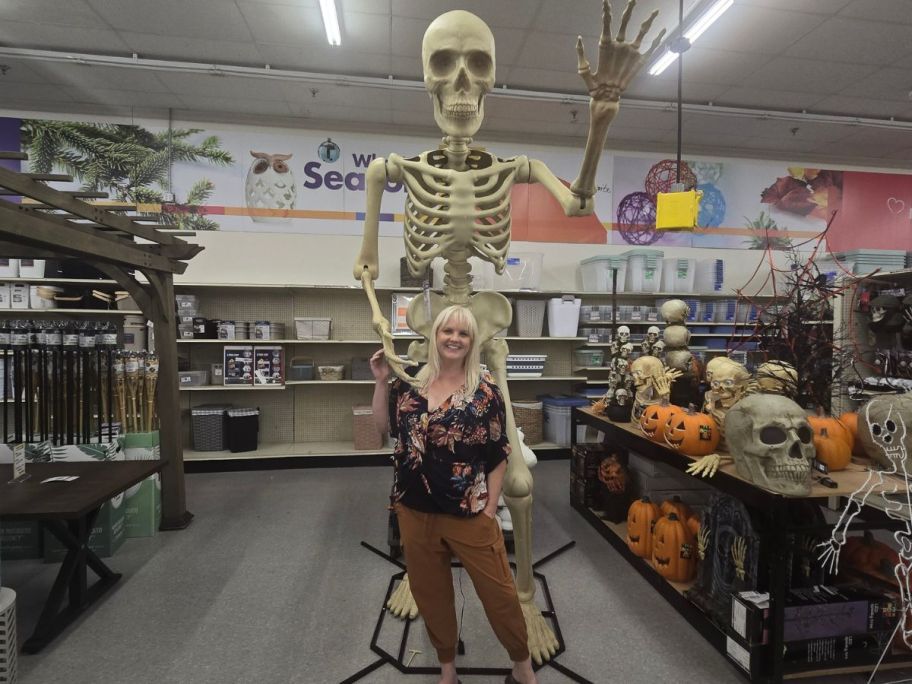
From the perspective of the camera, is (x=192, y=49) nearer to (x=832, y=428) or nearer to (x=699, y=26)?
(x=699, y=26)

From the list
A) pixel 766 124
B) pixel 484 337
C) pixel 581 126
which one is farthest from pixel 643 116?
pixel 484 337

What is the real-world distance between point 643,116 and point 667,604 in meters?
4.59

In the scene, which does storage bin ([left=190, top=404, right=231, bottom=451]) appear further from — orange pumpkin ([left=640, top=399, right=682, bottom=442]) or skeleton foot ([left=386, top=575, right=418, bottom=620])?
orange pumpkin ([left=640, top=399, right=682, bottom=442])

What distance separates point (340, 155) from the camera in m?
5.08

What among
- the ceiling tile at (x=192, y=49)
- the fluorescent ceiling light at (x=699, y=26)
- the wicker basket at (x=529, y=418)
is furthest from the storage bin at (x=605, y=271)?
the ceiling tile at (x=192, y=49)

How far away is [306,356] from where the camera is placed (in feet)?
16.4

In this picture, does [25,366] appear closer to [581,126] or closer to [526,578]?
[526,578]

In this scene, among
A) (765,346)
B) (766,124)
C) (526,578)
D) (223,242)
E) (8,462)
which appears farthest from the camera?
(766,124)

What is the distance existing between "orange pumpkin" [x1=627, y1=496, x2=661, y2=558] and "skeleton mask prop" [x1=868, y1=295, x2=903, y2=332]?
170 centimetres

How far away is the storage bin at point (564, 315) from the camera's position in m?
4.92

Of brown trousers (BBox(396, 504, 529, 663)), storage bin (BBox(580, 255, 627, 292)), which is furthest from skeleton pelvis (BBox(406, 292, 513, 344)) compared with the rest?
storage bin (BBox(580, 255, 627, 292))

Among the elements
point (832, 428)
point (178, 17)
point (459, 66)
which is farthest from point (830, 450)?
point (178, 17)

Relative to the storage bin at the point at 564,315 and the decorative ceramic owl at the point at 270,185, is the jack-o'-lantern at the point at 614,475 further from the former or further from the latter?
the decorative ceramic owl at the point at 270,185

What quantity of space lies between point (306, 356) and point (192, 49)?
2.82 meters
